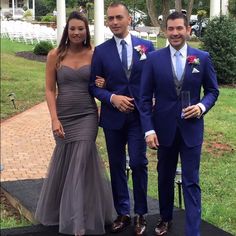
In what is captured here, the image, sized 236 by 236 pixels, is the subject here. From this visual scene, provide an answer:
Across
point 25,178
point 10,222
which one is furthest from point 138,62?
point 25,178

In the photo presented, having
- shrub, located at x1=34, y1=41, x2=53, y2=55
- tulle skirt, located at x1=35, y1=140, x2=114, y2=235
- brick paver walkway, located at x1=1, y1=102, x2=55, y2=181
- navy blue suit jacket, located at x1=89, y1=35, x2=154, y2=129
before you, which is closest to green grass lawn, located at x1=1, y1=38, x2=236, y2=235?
brick paver walkway, located at x1=1, y1=102, x2=55, y2=181

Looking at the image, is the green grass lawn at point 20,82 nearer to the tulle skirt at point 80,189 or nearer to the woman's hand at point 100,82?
the tulle skirt at point 80,189

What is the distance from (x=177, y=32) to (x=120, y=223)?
1700mm

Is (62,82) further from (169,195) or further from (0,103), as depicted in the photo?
(0,103)

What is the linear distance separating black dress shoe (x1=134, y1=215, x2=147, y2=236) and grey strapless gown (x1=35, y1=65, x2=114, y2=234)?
29 centimetres

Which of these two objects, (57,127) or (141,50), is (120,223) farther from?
(141,50)

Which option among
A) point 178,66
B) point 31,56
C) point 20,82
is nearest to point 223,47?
point 20,82

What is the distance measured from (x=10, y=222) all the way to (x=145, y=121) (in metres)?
2.32

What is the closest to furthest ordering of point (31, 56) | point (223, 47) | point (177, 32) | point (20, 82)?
point (177, 32) → point (223, 47) → point (20, 82) → point (31, 56)

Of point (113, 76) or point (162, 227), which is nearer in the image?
point (113, 76)

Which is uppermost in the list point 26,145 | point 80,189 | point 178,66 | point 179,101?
point 178,66

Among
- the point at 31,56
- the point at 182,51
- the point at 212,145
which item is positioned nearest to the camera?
the point at 182,51

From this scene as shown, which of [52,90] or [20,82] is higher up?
[52,90]

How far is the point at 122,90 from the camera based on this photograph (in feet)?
14.9
